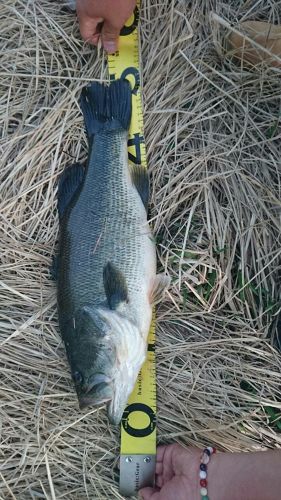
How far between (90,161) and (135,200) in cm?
34

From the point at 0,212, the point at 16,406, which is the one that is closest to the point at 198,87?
the point at 0,212

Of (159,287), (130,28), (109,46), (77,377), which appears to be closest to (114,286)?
(159,287)

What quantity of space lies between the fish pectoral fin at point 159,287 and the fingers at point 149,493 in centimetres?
99

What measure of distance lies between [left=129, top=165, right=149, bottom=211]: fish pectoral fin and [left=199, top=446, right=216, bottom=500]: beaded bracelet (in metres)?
1.36

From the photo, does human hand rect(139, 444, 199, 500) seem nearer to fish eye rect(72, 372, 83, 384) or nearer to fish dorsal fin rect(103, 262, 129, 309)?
fish eye rect(72, 372, 83, 384)

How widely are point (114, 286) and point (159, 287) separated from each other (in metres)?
0.29

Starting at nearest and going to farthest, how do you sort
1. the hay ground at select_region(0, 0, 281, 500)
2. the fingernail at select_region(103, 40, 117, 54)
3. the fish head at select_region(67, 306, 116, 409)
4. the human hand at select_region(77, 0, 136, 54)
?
the fish head at select_region(67, 306, 116, 409), the human hand at select_region(77, 0, 136, 54), the hay ground at select_region(0, 0, 281, 500), the fingernail at select_region(103, 40, 117, 54)

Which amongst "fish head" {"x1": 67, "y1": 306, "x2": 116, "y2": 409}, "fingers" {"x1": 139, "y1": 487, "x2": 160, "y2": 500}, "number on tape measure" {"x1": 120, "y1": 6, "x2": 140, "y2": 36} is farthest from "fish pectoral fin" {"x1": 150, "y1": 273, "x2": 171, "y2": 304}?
"number on tape measure" {"x1": 120, "y1": 6, "x2": 140, "y2": 36}

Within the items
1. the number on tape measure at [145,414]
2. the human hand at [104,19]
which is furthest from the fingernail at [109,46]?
the number on tape measure at [145,414]

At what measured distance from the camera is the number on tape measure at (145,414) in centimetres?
300

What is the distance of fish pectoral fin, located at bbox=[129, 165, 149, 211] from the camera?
10.0ft

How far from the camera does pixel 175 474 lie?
2863 millimetres

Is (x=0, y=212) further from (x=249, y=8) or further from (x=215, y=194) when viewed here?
(x=249, y=8)

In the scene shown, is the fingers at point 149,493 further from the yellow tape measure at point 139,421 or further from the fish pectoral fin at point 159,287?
the fish pectoral fin at point 159,287
